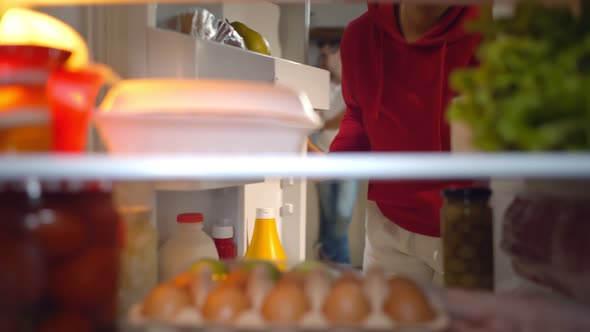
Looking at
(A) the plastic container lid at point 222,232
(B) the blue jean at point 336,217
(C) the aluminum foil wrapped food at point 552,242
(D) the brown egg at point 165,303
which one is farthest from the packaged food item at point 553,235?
(B) the blue jean at point 336,217

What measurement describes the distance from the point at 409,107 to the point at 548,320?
83 cm

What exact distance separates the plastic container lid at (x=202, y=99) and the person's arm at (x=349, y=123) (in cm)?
93

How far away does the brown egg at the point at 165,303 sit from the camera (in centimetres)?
75

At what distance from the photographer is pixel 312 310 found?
2.51 feet

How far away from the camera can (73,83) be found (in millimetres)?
733

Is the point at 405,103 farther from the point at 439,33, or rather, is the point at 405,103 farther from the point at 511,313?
the point at 511,313

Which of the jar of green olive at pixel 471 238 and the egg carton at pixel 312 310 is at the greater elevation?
the jar of green olive at pixel 471 238

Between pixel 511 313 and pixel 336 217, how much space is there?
182 cm

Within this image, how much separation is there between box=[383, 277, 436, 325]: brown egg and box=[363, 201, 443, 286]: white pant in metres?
0.71

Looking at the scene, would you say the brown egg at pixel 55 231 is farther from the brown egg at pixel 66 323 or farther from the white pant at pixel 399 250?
the white pant at pixel 399 250

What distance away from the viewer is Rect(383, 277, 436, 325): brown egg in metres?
0.74

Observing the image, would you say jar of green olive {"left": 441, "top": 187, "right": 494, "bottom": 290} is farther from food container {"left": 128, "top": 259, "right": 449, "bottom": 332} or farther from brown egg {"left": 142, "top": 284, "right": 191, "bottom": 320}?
brown egg {"left": 142, "top": 284, "right": 191, "bottom": 320}

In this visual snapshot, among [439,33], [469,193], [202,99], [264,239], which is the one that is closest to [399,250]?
[264,239]

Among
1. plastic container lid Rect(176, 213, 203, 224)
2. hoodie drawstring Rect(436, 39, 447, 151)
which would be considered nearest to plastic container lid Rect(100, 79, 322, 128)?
plastic container lid Rect(176, 213, 203, 224)
